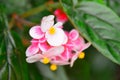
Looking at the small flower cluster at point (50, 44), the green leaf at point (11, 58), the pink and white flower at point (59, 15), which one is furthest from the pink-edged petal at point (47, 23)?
the pink and white flower at point (59, 15)

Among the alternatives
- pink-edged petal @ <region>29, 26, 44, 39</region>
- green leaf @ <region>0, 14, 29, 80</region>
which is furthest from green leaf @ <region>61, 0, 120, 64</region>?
green leaf @ <region>0, 14, 29, 80</region>

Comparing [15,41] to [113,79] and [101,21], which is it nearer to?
[101,21]

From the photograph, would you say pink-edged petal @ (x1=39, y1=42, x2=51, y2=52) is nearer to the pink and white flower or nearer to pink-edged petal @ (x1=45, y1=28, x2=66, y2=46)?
pink-edged petal @ (x1=45, y1=28, x2=66, y2=46)

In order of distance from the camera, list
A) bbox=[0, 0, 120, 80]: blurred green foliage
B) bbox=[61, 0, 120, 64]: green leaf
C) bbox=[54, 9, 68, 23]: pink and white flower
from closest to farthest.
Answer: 1. bbox=[61, 0, 120, 64]: green leaf
2. bbox=[0, 0, 120, 80]: blurred green foliage
3. bbox=[54, 9, 68, 23]: pink and white flower

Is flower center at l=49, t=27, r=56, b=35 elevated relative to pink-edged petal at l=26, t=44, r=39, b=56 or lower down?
elevated

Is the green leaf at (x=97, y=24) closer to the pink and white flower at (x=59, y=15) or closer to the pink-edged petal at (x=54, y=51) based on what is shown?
the pink-edged petal at (x=54, y=51)
